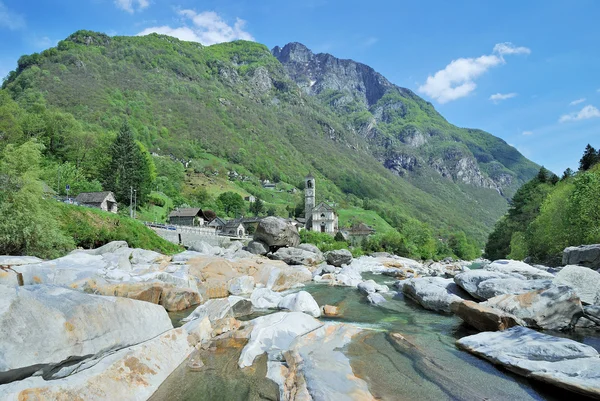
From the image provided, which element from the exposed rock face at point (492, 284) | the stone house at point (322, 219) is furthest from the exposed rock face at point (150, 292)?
the stone house at point (322, 219)

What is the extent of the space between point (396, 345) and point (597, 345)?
7.34 m

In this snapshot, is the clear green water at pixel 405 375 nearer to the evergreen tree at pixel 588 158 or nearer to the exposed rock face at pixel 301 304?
the exposed rock face at pixel 301 304

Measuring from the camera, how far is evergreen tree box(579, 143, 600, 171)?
6178 cm

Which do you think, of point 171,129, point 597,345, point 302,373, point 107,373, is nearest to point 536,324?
point 597,345

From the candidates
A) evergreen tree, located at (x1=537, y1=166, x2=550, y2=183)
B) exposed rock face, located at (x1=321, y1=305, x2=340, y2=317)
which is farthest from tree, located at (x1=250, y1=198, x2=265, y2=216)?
exposed rock face, located at (x1=321, y1=305, x2=340, y2=317)

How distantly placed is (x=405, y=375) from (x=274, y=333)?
5016 mm

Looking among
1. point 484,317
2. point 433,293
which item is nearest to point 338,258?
point 433,293

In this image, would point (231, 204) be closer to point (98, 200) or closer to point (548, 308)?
point (98, 200)

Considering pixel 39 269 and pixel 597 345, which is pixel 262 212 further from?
pixel 597 345

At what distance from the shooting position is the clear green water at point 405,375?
8.91 metres

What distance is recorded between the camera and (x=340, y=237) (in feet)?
289

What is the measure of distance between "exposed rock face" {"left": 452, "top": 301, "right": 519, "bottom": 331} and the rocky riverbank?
0.19 feet

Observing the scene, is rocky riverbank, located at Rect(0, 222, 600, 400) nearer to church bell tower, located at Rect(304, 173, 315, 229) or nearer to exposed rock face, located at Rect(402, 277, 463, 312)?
exposed rock face, located at Rect(402, 277, 463, 312)

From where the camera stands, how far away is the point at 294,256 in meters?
50.6
